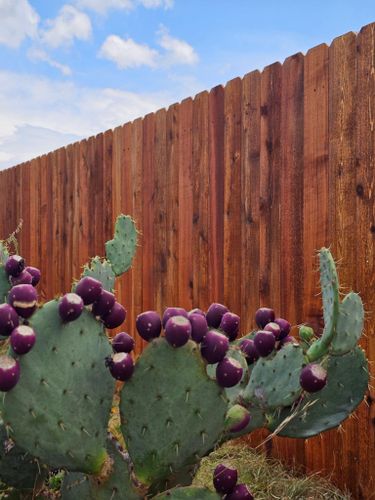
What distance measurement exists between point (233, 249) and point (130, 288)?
134 cm

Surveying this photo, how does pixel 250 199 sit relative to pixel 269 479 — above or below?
above

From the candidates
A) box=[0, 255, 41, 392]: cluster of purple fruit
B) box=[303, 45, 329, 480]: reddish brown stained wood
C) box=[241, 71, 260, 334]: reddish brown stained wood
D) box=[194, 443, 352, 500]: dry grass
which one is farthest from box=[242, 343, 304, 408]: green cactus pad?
box=[241, 71, 260, 334]: reddish brown stained wood

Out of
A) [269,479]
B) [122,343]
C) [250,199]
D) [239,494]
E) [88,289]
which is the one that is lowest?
[269,479]

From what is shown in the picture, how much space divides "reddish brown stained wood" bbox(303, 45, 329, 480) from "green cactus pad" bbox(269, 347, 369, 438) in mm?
1302

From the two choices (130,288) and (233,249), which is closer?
(233,249)

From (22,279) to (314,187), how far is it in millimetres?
1748

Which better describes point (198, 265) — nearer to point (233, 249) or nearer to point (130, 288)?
point (233, 249)

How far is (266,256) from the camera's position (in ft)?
10.6

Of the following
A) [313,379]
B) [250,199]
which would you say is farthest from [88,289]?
[250,199]

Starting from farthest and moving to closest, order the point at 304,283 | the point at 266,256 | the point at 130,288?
the point at 130,288 → the point at 266,256 → the point at 304,283

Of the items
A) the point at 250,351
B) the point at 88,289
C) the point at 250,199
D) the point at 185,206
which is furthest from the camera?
the point at 185,206

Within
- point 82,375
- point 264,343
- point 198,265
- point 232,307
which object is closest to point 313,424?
point 264,343

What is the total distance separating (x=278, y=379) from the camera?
4.55 feet

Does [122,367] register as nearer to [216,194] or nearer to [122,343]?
[122,343]
